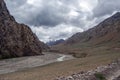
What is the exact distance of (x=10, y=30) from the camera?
12538 cm

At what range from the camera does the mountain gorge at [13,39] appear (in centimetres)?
11869

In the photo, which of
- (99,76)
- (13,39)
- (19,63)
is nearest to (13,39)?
(13,39)

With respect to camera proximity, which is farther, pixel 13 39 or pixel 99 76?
pixel 13 39

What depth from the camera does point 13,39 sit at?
124062mm

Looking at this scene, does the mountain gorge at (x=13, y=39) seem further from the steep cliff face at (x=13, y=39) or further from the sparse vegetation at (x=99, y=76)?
the sparse vegetation at (x=99, y=76)

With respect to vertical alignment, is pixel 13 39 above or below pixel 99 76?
above

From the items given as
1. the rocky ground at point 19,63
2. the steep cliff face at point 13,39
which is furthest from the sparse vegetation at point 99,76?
the steep cliff face at point 13,39

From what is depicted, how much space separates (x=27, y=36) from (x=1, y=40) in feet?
62.2

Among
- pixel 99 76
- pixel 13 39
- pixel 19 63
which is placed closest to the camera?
pixel 99 76

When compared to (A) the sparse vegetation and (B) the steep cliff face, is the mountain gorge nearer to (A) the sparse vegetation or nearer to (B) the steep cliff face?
(B) the steep cliff face

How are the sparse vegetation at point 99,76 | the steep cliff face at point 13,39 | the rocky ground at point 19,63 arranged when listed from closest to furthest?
the sparse vegetation at point 99,76 → the rocky ground at point 19,63 → the steep cliff face at point 13,39

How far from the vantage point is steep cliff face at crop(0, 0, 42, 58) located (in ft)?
389

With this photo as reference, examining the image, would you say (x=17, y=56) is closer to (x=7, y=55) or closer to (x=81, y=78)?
(x=7, y=55)

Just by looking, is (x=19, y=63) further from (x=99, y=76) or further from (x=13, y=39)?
(x=99, y=76)
